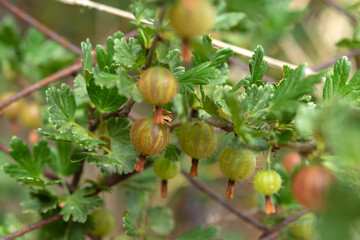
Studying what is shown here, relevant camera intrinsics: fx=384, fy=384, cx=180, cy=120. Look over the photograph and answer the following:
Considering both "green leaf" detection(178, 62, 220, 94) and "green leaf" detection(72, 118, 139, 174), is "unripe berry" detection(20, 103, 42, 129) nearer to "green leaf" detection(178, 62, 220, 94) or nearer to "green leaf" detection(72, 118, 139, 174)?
"green leaf" detection(72, 118, 139, 174)

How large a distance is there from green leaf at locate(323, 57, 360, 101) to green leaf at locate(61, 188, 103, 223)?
0.55 m

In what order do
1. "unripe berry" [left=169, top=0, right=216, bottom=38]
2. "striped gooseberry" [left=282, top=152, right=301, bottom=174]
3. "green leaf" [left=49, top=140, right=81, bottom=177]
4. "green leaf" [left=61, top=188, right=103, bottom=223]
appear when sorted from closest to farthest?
1. "unripe berry" [left=169, top=0, right=216, bottom=38]
2. "green leaf" [left=61, top=188, right=103, bottom=223]
3. "green leaf" [left=49, top=140, right=81, bottom=177]
4. "striped gooseberry" [left=282, top=152, right=301, bottom=174]

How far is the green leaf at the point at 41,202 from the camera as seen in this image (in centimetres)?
90

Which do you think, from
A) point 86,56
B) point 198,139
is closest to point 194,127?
point 198,139

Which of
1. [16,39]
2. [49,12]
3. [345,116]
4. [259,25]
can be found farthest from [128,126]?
[49,12]

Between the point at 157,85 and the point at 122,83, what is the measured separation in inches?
→ 2.5

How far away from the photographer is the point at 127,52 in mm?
646

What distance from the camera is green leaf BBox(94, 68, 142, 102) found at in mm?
599

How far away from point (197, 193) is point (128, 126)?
104cm

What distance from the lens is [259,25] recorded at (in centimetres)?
167

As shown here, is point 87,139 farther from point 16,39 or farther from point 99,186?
point 16,39

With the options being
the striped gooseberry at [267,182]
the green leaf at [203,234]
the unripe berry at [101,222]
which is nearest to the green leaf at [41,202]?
the unripe berry at [101,222]

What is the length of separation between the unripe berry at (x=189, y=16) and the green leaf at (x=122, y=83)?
0.16 meters

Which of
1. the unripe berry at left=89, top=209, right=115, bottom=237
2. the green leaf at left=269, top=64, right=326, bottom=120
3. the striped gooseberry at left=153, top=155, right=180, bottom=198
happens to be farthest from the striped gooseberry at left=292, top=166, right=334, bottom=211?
the unripe berry at left=89, top=209, right=115, bottom=237
